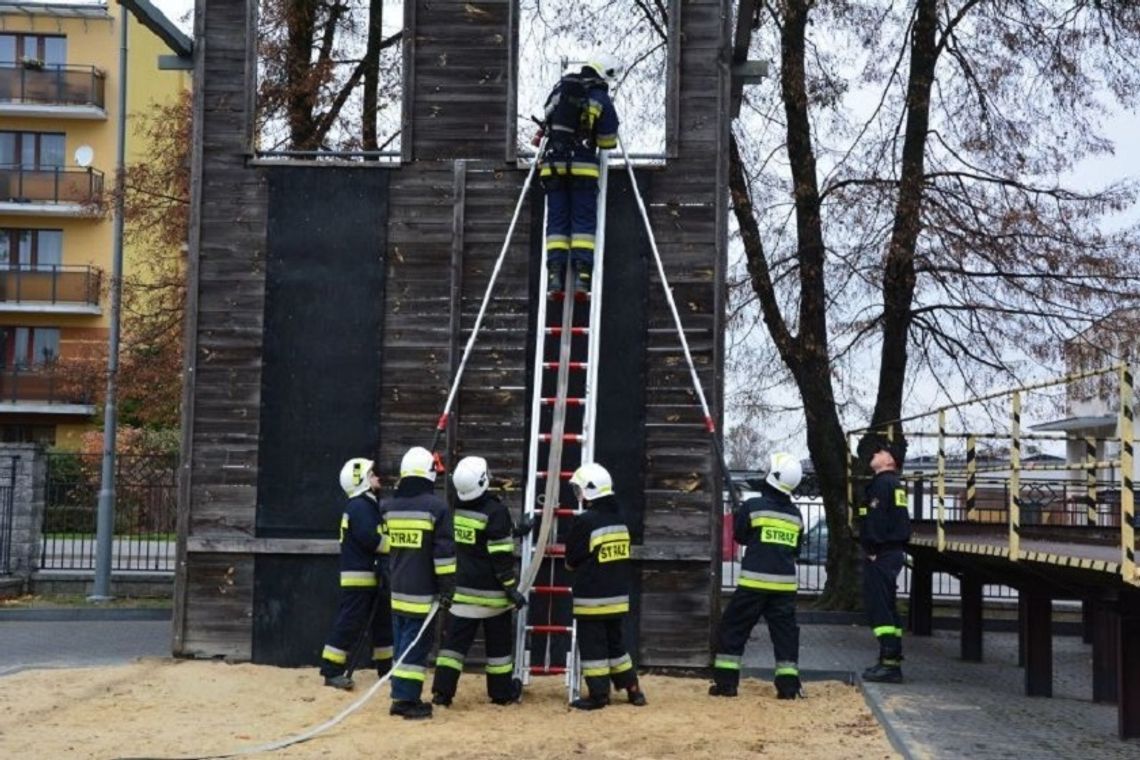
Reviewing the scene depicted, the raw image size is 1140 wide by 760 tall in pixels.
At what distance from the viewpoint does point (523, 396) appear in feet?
44.1

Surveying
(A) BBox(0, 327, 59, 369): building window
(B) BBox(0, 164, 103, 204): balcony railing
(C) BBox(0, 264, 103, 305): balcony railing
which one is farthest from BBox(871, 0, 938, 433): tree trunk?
(A) BBox(0, 327, 59, 369): building window

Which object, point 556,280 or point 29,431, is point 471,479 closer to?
point 556,280

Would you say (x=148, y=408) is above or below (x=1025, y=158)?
below

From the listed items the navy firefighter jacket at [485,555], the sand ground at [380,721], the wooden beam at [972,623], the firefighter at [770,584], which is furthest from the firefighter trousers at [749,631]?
the wooden beam at [972,623]

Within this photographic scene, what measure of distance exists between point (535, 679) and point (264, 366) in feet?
12.0

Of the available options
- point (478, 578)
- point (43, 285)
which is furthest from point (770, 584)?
point (43, 285)

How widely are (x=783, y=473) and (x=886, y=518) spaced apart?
4.47 ft

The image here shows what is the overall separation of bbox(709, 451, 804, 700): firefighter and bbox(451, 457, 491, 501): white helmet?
231 centimetres

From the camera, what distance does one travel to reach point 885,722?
1088 cm

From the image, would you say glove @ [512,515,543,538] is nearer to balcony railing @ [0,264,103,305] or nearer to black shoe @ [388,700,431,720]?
black shoe @ [388,700,431,720]

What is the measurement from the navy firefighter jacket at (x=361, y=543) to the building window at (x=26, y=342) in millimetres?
37438

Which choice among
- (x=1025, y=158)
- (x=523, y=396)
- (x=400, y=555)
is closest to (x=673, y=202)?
(x=523, y=396)

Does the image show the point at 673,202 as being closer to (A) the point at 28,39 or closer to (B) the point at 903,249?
(B) the point at 903,249

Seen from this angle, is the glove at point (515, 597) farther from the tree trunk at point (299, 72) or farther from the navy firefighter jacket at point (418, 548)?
the tree trunk at point (299, 72)
